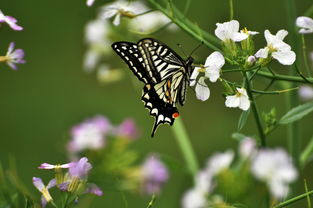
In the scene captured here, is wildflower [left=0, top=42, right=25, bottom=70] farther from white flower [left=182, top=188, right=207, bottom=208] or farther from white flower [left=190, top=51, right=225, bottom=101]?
white flower [left=182, top=188, right=207, bottom=208]

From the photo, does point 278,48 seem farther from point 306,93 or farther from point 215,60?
point 306,93

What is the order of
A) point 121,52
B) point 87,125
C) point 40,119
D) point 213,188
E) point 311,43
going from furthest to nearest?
point 40,119 < point 311,43 < point 87,125 < point 213,188 < point 121,52

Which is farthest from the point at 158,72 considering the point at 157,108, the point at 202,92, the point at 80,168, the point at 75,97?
the point at 75,97

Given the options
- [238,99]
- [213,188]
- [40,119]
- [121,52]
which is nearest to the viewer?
[238,99]

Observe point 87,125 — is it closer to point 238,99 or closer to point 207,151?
point 238,99

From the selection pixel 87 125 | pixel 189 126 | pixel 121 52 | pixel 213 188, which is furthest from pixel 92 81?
pixel 121 52

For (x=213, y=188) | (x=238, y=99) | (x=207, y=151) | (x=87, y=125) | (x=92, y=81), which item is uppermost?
(x=238, y=99)

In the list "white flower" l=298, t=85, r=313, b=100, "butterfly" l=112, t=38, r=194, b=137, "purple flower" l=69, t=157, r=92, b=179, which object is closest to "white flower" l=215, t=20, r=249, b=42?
"butterfly" l=112, t=38, r=194, b=137
